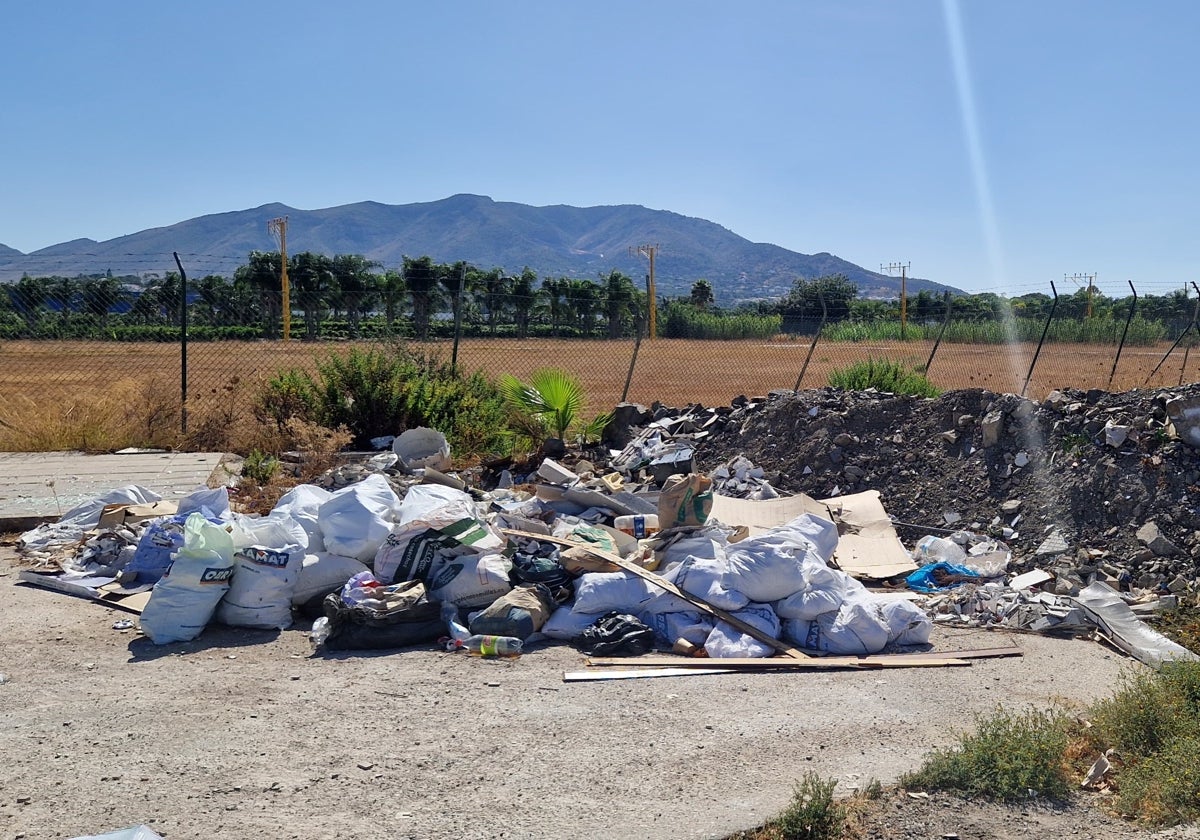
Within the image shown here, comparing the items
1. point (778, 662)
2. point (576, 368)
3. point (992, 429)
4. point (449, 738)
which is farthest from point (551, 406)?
point (576, 368)

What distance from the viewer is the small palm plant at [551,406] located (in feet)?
36.6

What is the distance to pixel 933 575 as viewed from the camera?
7.31m

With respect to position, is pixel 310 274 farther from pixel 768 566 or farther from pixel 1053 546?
pixel 768 566

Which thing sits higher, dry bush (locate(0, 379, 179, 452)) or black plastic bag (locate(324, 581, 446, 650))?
dry bush (locate(0, 379, 179, 452))

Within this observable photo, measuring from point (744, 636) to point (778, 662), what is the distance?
11.9 inches

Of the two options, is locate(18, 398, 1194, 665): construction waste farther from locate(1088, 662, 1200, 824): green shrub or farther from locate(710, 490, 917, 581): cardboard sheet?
locate(1088, 662, 1200, 824): green shrub

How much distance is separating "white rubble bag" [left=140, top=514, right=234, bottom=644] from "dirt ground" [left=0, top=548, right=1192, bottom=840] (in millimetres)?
106

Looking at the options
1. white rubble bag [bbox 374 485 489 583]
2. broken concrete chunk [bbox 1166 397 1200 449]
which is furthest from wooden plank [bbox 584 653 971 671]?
broken concrete chunk [bbox 1166 397 1200 449]

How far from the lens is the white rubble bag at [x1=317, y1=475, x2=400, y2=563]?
6.45m

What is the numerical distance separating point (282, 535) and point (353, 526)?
450 millimetres

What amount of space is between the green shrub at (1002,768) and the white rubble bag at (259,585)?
387 cm

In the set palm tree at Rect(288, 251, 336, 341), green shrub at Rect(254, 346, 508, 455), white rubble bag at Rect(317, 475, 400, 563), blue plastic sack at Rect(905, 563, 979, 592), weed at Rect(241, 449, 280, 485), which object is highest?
palm tree at Rect(288, 251, 336, 341)

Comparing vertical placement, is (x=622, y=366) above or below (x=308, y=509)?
below

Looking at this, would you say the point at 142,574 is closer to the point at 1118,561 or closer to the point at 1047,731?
the point at 1047,731
